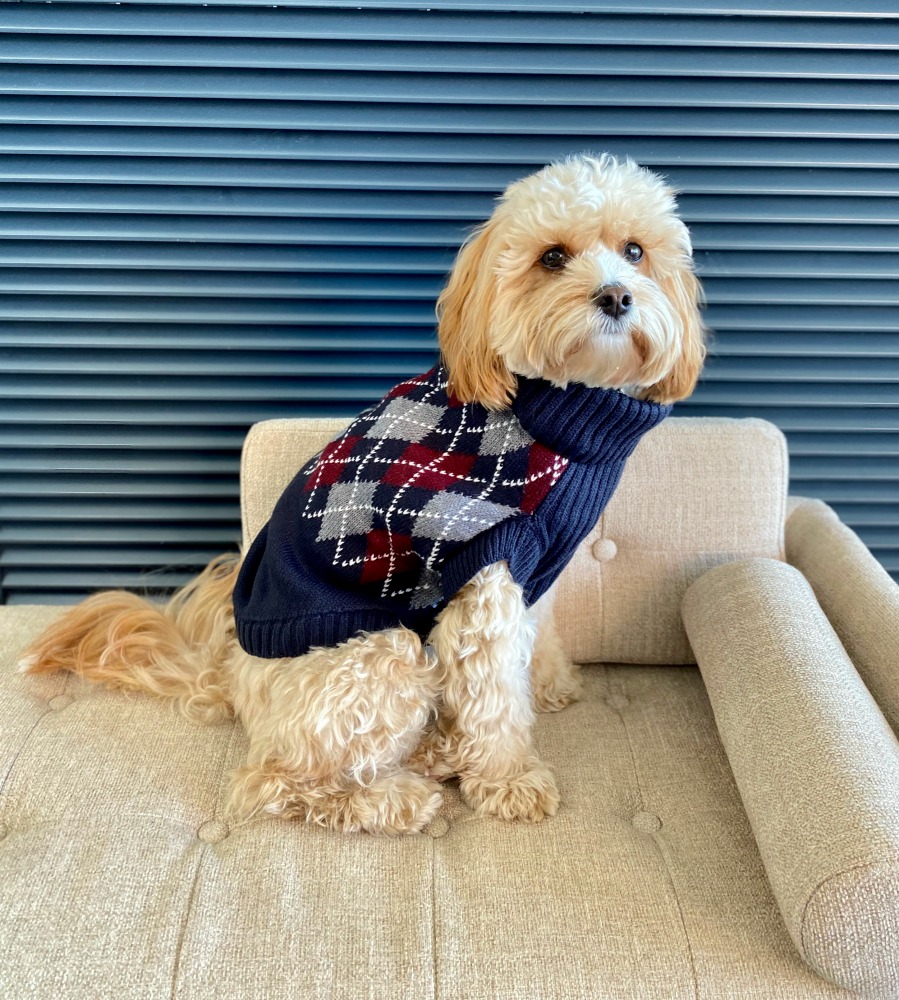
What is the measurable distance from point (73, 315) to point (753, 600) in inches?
67.5

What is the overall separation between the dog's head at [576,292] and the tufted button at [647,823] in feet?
2.39

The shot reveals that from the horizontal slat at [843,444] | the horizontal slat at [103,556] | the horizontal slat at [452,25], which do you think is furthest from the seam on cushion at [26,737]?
the horizontal slat at [843,444]

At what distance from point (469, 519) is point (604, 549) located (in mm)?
525

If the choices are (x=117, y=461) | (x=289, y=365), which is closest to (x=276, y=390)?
(x=289, y=365)

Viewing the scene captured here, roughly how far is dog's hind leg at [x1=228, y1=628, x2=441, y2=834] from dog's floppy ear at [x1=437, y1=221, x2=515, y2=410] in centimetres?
44

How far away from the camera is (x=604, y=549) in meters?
1.84

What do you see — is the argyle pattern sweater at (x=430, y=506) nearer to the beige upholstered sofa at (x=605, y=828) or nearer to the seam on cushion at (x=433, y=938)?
the beige upholstered sofa at (x=605, y=828)

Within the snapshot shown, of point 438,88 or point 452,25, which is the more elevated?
point 452,25

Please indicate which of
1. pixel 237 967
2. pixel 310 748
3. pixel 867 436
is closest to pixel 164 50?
pixel 310 748

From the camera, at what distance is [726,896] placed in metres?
1.26

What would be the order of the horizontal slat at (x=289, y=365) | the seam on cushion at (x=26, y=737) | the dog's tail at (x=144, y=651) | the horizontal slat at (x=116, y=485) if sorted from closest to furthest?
the seam on cushion at (x=26, y=737) → the dog's tail at (x=144, y=651) → the horizontal slat at (x=289, y=365) → the horizontal slat at (x=116, y=485)

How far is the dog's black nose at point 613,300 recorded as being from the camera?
1283mm

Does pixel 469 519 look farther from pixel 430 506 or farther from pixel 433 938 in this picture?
pixel 433 938

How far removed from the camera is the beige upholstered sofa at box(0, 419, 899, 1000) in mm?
1143
